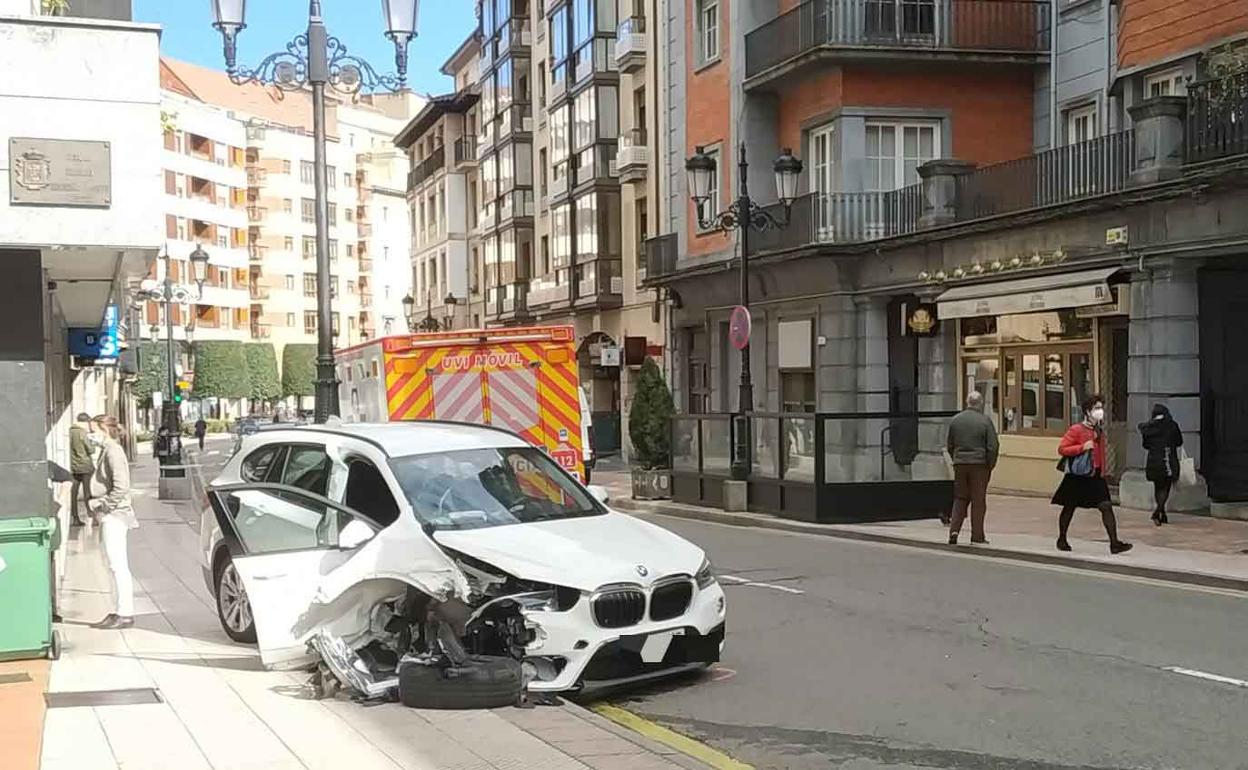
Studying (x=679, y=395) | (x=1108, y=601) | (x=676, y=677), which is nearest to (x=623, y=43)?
(x=679, y=395)

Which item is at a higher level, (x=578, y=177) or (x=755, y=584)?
(x=578, y=177)

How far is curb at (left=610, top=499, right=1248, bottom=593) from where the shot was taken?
40.1 ft

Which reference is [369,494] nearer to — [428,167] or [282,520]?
[282,520]

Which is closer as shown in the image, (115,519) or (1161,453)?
(115,519)

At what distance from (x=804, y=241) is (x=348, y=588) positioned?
18.6m

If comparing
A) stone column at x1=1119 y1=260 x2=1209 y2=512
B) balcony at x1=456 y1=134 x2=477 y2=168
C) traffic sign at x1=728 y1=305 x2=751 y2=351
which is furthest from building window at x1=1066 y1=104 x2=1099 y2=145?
balcony at x1=456 y1=134 x2=477 y2=168

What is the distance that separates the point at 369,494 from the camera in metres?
8.70

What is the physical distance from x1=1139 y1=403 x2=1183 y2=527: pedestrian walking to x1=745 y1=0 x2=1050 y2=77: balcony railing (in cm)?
1025

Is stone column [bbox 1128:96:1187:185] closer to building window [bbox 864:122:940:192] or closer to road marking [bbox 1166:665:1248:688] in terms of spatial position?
building window [bbox 864:122:940:192]

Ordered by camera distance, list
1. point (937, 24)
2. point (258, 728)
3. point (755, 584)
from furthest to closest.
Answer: point (937, 24), point (755, 584), point (258, 728)

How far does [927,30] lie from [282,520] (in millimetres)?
19459

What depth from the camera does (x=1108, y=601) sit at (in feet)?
36.6

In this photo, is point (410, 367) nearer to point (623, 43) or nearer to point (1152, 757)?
point (1152, 757)

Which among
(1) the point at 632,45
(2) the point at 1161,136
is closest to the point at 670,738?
(2) the point at 1161,136
